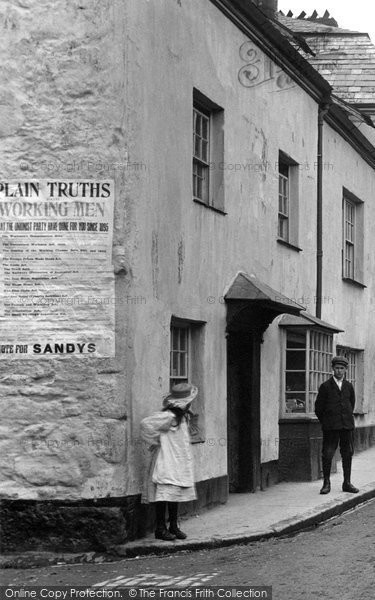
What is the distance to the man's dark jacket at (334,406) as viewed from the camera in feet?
52.1

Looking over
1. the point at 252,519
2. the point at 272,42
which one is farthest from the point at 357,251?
the point at 252,519

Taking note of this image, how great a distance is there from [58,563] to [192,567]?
1.38 meters

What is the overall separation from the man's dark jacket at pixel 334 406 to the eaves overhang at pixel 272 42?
4.97 metres

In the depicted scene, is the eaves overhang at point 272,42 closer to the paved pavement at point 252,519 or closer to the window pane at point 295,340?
the window pane at point 295,340

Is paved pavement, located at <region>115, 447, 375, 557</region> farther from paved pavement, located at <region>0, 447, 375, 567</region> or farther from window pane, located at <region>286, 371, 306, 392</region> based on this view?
window pane, located at <region>286, 371, 306, 392</region>

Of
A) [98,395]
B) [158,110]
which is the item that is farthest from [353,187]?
[98,395]

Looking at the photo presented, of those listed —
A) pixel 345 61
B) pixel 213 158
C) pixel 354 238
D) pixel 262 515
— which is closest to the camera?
pixel 262 515

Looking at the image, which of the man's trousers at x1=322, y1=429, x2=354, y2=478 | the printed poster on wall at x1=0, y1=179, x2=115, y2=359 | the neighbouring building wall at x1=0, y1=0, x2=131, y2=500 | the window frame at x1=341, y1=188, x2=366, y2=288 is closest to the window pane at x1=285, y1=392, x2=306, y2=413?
the man's trousers at x1=322, y1=429, x2=354, y2=478

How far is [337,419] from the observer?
15.9 metres

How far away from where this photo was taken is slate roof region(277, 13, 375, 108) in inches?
1046

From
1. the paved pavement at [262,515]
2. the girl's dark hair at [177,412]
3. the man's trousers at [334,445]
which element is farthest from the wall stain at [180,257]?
the man's trousers at [334,445]

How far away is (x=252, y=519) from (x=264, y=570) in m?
3.12

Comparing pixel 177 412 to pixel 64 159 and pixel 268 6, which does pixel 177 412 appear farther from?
pixel 268 6

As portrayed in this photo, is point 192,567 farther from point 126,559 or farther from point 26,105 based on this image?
point 26,105
